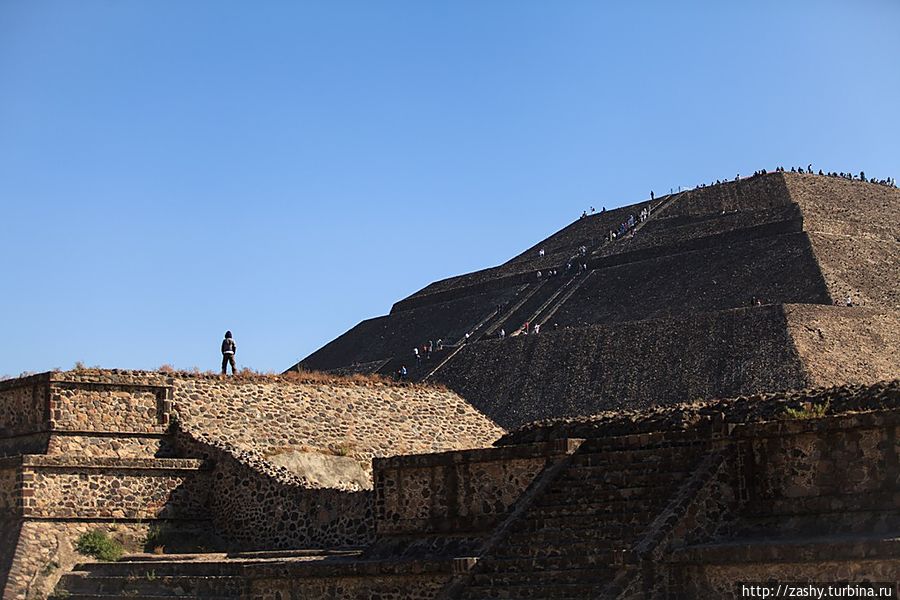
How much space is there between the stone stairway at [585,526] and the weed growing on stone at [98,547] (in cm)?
1013

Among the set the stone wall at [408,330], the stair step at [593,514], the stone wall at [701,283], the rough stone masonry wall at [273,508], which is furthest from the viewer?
the stone wall at [408,330]

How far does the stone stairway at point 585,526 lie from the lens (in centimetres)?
1852

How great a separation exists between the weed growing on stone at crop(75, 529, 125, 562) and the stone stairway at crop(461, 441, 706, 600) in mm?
10126

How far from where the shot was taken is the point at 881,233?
77.8 m

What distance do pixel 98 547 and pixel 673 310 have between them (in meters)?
42.2

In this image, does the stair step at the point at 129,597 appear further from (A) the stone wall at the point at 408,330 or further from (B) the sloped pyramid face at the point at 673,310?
(A) the stone wall at the point at 408,330

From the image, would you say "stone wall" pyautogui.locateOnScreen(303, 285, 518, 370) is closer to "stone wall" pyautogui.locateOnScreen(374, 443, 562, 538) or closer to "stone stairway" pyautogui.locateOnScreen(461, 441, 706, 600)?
"stone wall" pyautogui.locateOnScreen(374, 443, 562, 538)

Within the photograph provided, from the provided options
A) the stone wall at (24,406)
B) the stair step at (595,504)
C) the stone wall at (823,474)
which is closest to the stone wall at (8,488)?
the stone wall at (24,406)

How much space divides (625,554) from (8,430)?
16032mm

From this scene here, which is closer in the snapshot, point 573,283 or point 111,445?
point 111,445

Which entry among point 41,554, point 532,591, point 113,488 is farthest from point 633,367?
point 532,591

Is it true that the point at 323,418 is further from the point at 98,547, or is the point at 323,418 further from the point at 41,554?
the point at 41,554

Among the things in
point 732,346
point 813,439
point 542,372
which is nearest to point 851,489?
point 813,439

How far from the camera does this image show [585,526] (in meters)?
19.5
